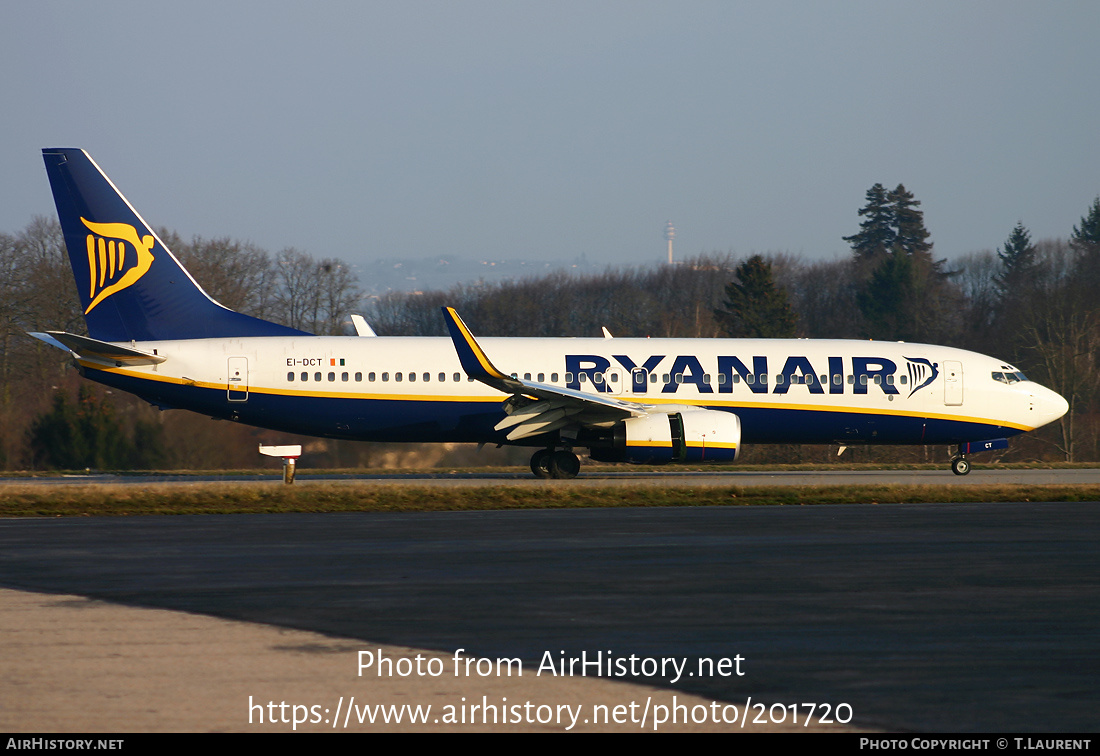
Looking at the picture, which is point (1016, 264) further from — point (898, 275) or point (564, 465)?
point (564, 465)

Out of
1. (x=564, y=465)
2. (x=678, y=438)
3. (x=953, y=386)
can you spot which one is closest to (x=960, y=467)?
(x=953, y=386)

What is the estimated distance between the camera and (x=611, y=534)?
14539 mm

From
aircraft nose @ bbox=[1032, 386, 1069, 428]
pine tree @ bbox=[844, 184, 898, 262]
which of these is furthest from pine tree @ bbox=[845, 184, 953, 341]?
aircraft nose @ bbox=[1032, 386, 1069, 428]

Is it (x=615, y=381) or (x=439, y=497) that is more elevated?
(x=615, y=381)

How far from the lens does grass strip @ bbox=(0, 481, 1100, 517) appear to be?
18.1 metres

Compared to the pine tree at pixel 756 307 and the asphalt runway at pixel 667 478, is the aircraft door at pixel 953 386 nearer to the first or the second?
the asphalt runway at pixel 667 478

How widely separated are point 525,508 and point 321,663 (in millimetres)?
11020

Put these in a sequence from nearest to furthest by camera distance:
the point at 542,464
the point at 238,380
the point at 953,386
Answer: the point at 238,380 < the point at 542,464 < the point at 953,386

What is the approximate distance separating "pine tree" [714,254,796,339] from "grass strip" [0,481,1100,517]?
140 ft

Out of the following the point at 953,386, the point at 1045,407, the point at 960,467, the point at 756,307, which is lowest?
the point at 960,467

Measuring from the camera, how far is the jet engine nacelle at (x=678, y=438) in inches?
904

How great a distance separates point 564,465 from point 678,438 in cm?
297

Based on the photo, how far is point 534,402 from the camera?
23.5 m

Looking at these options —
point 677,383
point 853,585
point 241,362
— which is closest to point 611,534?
point 853,585
